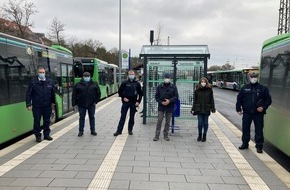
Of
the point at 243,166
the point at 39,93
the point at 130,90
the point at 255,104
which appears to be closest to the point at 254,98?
the point at 255,104

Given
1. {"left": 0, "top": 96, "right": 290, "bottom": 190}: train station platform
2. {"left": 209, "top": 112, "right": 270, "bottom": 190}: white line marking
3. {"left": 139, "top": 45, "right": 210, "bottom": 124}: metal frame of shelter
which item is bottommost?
{"left": 209, "top": 112, "right": 270, "bottom": 190}: white line marking

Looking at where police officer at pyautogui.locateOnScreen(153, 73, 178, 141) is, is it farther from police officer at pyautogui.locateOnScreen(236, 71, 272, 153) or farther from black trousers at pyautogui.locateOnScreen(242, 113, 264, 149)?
black trousers at pyautogui.locateOnScreen(242, 113, 264, 149)

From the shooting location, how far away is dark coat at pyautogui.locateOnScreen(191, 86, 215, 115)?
782cm

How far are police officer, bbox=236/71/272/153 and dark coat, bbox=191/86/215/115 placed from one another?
875mm

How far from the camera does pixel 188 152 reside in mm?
6848

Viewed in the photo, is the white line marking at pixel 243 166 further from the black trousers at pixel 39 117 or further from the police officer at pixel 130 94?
the black trousers at pixel 39 117

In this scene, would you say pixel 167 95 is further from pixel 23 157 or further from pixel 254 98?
pixel 23 157

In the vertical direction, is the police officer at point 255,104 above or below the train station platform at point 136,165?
above

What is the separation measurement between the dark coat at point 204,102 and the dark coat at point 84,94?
2.75 meters

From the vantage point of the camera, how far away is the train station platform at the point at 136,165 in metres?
4.85

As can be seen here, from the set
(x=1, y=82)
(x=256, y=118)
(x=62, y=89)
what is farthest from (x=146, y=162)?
(x=62, y=89)

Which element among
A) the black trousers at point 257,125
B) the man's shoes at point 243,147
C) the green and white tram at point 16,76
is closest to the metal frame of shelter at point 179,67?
the black trousers at point 257,125

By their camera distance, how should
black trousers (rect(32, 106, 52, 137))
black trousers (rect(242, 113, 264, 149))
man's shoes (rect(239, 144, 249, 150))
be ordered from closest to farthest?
1. black trousers (rect(242, 113, 264, 149))
2. man's shoes (rect(239, 144, 249, 150))
3. black trousers (rect(32, 106, 52, 137))

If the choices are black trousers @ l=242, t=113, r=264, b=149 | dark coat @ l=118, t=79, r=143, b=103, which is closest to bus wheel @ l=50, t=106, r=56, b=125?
dark coat @ l=118, t=79, r=143, b=103
